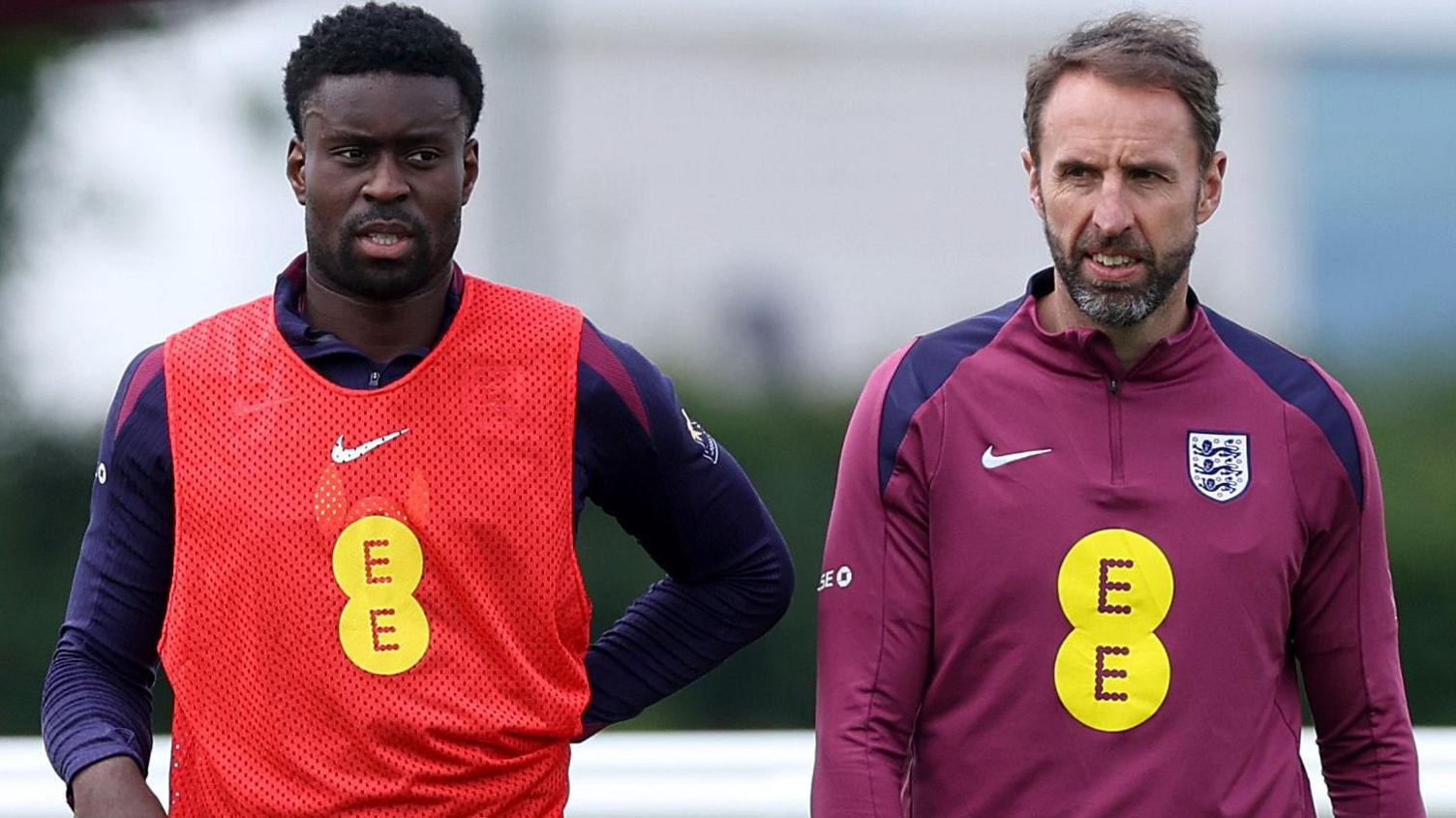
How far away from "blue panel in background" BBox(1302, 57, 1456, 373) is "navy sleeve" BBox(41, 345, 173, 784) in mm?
9921

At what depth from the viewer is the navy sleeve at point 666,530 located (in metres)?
2.79

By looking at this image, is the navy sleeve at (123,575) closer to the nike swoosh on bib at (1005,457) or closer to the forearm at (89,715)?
the forearm at (89,715)

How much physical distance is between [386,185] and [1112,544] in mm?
944

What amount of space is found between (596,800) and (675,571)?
2.23 ft

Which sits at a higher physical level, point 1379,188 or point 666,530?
point 1379,188

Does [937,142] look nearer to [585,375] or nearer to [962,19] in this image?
[962,19]

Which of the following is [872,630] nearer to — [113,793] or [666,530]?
[666,530]

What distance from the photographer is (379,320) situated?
275 centimetres

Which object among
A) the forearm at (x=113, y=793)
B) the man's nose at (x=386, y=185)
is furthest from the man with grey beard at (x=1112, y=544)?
the forearm at (x=113, y=793)

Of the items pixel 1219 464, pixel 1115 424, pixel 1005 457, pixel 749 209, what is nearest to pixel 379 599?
pixel 1005 457

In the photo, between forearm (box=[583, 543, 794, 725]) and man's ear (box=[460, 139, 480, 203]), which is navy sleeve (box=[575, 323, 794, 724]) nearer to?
forearm (box=[583, 543, 794, 725])

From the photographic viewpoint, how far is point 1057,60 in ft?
9.34

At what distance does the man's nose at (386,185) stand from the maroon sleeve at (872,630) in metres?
0.62

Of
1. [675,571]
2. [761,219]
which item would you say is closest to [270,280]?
[761,219]
